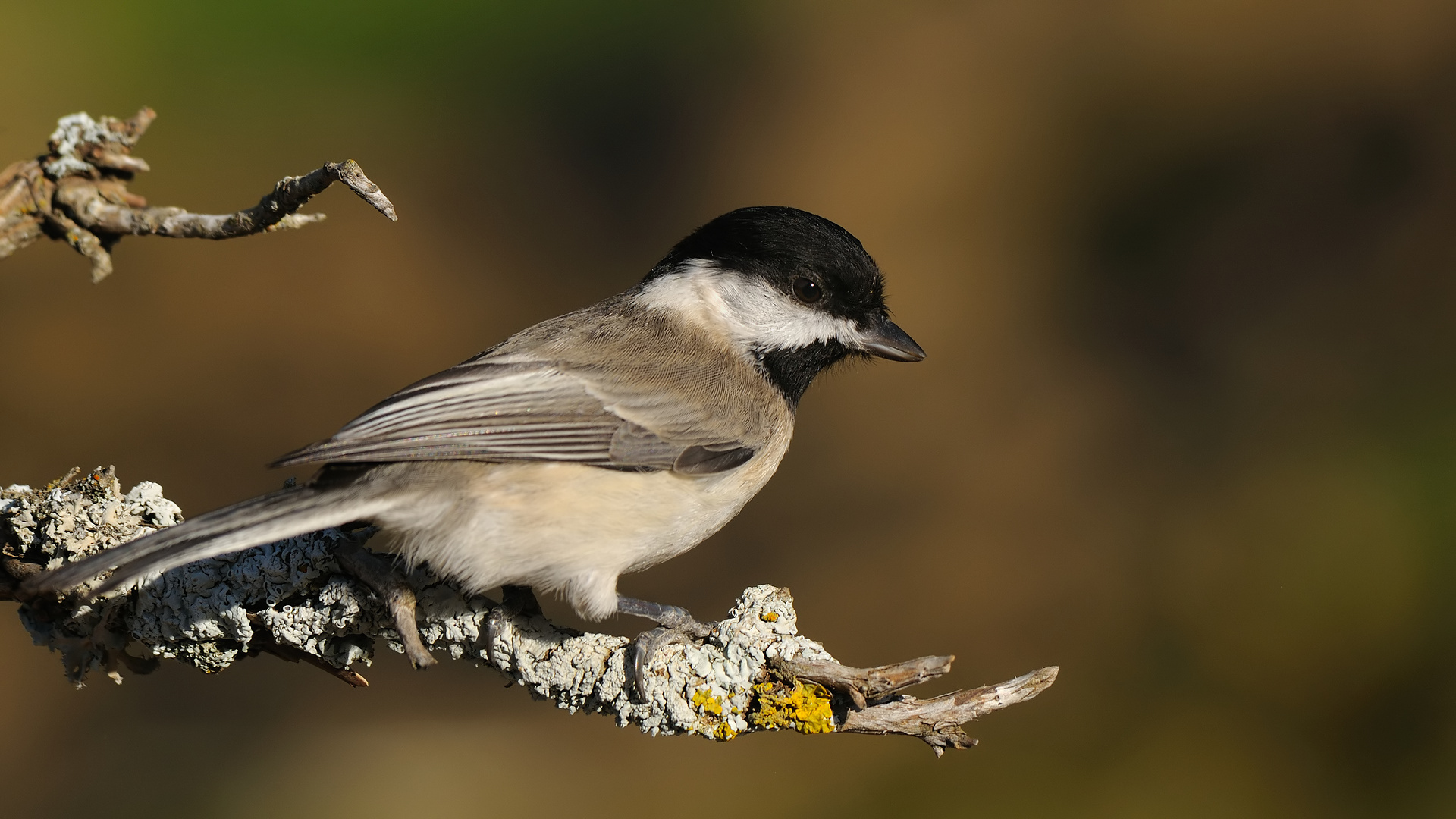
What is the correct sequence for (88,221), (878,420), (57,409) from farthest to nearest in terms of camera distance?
(878,420) → (57,409) → (88,221)

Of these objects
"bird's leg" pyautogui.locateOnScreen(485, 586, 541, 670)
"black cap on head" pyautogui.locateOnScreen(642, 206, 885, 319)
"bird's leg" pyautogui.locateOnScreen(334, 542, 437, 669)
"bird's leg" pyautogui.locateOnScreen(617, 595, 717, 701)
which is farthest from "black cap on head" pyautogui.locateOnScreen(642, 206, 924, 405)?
"bird's leg" pyautogui.locateOnScreen(334, 542, 437, 669)

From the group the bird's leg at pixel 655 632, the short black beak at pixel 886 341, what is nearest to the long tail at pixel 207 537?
the bird's leg at pixel 655 632

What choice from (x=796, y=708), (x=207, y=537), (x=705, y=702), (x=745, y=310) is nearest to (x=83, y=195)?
(x=207, y=537)

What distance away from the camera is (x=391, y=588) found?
5.56 ft

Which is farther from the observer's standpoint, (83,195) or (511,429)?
(83,195)

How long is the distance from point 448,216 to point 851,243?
6.31ft

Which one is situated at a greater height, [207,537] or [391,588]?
[207,537]

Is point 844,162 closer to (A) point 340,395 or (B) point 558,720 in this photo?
(A) point 340,395

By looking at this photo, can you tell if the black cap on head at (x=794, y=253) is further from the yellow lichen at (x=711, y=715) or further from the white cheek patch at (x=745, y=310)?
the yellow lichen at (x=711, y=715)

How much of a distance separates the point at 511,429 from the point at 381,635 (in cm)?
41

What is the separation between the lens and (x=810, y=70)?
3.62 meters

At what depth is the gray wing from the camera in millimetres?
1663

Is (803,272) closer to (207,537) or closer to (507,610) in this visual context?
(507,610)

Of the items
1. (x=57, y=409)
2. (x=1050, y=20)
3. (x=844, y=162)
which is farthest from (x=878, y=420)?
(x=57, y=409)
